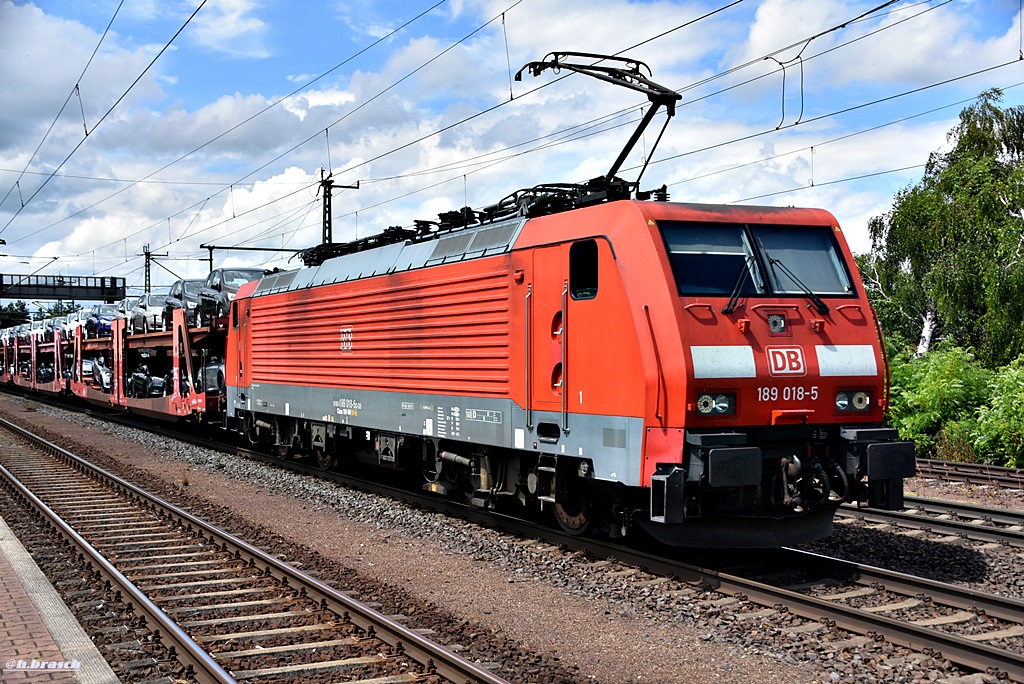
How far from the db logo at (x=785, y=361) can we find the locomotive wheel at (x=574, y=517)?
244 cm

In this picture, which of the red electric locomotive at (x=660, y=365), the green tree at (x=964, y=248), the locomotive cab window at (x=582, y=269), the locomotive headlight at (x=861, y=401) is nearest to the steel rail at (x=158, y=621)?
the red electric locomotive at (x=660, y=365)

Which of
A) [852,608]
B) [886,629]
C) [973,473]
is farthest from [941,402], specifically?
→ [886,629]

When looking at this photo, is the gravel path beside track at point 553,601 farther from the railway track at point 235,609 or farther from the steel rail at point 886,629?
the railway track at point 235,609

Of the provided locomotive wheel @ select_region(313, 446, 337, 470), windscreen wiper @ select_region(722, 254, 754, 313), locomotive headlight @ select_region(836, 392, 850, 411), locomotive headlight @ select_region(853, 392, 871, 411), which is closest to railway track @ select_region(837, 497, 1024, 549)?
locomotive headlight @ select_region(853, 392, 871, 411)

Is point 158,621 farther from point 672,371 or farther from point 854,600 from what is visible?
point 854,600

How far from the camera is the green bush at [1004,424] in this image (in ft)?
52.2

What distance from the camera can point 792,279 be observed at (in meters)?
9.08

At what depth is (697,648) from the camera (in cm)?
697

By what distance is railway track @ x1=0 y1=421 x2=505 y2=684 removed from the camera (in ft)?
21.2

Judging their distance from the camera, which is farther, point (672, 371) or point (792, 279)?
point (792, 279)

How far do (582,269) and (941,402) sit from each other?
461 inches

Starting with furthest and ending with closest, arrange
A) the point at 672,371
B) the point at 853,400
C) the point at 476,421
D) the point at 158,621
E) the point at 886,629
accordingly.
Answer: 1. the point at 476,421
2. the point at 853,400
3. the point at 672,371
4. the point at 158,621
5. the point at 886,629

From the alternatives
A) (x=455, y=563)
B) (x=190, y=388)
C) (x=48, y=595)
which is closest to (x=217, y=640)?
(x=48, y=595)

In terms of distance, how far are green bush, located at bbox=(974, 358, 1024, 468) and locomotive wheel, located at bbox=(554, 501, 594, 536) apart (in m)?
9.47
